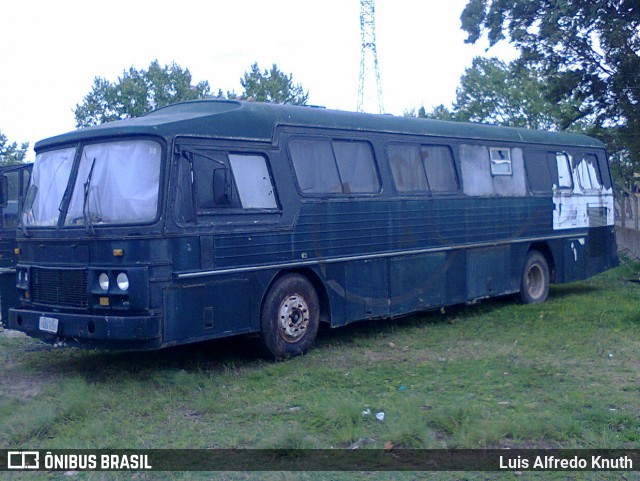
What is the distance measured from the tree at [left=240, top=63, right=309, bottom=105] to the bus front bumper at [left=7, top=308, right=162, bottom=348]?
3676cm

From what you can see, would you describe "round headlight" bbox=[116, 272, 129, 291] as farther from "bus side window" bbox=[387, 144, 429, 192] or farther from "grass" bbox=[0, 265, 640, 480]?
"bus side window" bbox=[387, 144, 429, 192]

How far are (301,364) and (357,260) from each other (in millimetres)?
1850

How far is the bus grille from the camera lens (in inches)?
343

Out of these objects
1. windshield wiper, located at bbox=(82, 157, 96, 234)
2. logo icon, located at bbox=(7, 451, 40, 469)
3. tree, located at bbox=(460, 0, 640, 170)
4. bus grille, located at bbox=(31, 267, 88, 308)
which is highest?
tree, located at bbox=(460, 0, 640, 170)

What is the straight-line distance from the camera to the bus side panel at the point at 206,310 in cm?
856

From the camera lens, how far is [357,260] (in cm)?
1091

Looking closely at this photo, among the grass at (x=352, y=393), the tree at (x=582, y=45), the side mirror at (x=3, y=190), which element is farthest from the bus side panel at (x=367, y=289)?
the tree at (x=582, y=45)

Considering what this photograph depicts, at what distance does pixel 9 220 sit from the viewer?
12992 mm

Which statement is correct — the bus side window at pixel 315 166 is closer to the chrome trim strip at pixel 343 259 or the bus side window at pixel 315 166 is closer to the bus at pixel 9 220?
the chrome trim strip at pixel 343 259

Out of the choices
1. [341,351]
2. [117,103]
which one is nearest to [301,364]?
[341,351]

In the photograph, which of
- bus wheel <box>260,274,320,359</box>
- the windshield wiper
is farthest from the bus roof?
bus wheel <box>260,274,320,359</box>

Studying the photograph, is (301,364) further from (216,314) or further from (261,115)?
(261,115)

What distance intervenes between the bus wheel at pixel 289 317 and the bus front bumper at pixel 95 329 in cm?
163

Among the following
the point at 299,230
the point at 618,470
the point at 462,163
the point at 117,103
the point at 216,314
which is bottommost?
the point at 618,470
